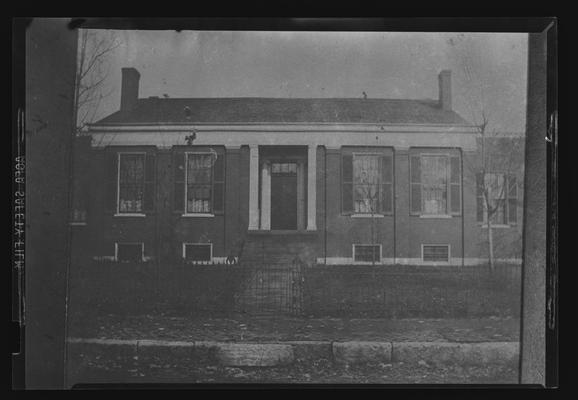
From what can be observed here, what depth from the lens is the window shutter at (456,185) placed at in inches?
337

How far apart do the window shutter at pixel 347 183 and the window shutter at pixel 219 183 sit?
6.45 feet

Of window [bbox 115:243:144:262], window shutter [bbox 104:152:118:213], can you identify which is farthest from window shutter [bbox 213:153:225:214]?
window shutter [bbox 104:152:118:213]

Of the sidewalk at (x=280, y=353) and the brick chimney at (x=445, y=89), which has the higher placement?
the brick chimney at (x=445, y=89)

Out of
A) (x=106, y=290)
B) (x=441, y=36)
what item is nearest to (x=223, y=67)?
(x=441, y=36)

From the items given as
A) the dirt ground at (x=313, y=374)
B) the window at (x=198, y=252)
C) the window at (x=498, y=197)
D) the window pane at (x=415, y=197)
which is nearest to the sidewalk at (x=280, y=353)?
the dirt ground at (x=313, y=374)

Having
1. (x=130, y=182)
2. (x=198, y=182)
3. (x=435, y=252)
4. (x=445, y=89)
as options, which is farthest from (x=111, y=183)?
(x=445, y=89)

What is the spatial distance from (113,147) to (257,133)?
7.65 ft

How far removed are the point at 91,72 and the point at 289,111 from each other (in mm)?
3012

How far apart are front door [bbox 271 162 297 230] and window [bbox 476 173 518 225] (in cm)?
292

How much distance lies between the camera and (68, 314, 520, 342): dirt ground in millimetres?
8062

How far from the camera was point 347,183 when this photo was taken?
29.7ft

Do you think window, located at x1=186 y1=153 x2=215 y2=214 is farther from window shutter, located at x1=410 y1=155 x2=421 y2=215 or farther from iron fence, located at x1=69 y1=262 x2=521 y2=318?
window shutter, located at x1=410 y1=155 x2=421 y2=215

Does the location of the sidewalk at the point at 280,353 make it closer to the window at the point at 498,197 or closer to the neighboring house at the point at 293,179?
the neighboring house at the point at 293,179

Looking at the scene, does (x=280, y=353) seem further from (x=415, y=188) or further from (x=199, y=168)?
(x=415, y=188)
